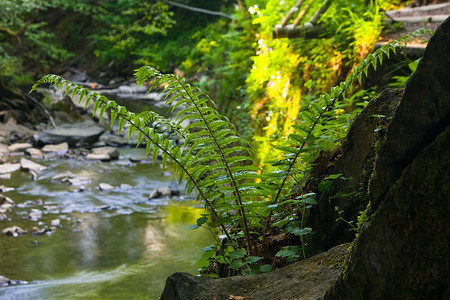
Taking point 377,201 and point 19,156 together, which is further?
point 19,156

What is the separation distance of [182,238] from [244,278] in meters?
4.39

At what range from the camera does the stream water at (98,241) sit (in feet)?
16.3

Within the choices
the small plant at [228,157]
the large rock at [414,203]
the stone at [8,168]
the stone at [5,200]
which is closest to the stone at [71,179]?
the stone at [8,168]

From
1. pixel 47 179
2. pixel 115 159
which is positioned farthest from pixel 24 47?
pixel 47 179

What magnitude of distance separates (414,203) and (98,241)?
5.55m

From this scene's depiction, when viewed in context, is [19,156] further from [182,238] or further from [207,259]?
[207,259]

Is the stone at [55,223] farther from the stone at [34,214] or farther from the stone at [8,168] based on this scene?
the stone at [8,168]

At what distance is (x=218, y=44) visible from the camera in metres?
14.6

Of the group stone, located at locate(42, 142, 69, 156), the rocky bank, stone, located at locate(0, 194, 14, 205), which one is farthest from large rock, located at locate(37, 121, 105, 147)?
the rocky bank

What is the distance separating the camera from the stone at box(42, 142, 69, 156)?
1184cm

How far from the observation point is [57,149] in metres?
12.0

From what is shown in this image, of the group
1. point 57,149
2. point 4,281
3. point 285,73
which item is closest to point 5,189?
point 57,149

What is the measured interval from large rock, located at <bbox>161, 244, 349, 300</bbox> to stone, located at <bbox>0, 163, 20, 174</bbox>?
345 inches

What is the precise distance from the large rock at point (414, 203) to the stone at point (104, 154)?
10.4m
